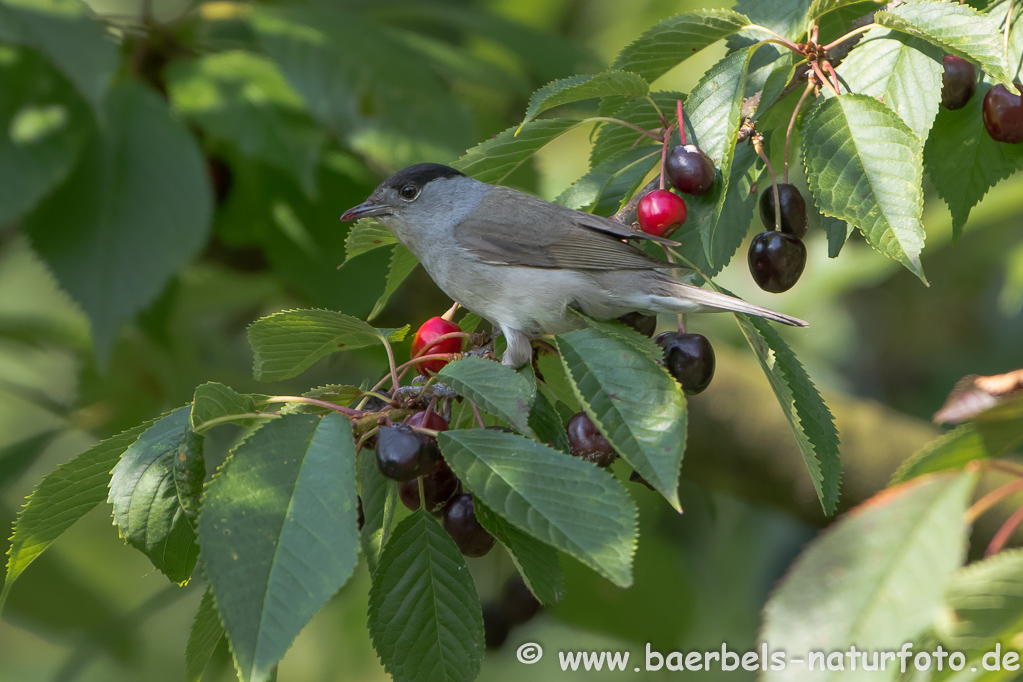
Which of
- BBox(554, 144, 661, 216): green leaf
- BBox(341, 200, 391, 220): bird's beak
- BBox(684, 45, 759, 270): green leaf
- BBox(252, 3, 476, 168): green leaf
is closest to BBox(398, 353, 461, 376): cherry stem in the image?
BBox(554, 144, 661, 216): green leaf

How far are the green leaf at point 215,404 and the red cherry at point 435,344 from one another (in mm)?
566

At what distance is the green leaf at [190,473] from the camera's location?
1.68m

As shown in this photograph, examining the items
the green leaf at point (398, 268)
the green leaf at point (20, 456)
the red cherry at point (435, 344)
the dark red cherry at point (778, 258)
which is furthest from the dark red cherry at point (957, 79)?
the green leaf at point (20, 456)

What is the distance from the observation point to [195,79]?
149 inches

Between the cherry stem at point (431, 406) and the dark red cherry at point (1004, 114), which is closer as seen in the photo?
the cherry stem at point (431, 406)

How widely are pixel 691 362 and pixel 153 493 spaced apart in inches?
46.6

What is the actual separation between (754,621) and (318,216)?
3979 millimetres

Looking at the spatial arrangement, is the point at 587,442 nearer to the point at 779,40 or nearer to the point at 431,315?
the point at 779,40

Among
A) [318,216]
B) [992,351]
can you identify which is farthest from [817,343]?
[318,216]

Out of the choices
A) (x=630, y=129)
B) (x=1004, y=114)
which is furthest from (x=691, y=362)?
(x=1004, y=114)

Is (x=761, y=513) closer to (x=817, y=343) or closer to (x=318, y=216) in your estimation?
(x=817, y=343)

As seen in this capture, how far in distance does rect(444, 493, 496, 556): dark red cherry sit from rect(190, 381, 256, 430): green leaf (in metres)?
0.51

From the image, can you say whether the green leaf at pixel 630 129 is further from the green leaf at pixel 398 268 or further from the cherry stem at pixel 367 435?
the cherry stem at pixel 367 435

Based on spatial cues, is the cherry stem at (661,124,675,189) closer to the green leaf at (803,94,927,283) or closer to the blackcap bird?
the blackcap bird
